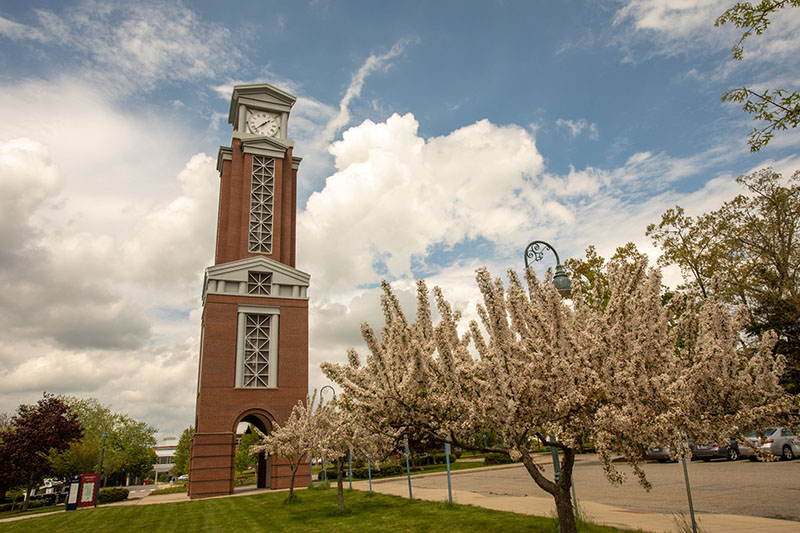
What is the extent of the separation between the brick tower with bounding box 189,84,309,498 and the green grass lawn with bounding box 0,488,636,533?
7945mm

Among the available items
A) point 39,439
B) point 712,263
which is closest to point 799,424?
point 712,263

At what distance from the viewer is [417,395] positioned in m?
8.23

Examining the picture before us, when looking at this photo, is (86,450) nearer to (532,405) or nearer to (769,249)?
(532,405)

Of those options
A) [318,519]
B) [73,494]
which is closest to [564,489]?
[318,519]

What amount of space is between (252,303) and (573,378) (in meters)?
32.8

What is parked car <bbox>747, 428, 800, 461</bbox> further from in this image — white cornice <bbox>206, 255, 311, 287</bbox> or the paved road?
white cornice <bbox>206, 255, 311, 287</bbox>

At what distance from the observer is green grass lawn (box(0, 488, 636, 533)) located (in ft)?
41.8

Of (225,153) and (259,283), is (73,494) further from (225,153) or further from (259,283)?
(225,153)

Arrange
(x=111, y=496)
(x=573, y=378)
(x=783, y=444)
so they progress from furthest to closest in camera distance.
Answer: (x=111, y=496) → (x=783, y=444) → (x=573, y=378)

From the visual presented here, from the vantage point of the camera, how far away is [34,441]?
37.8 m

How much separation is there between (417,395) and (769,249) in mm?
27867

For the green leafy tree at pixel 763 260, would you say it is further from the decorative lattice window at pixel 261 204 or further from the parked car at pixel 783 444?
the decorative lattice window at pixel 261 204

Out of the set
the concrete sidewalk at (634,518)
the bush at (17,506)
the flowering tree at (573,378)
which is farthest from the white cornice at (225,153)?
the flowering tree at (573,378)

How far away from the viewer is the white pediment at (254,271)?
3678cm
